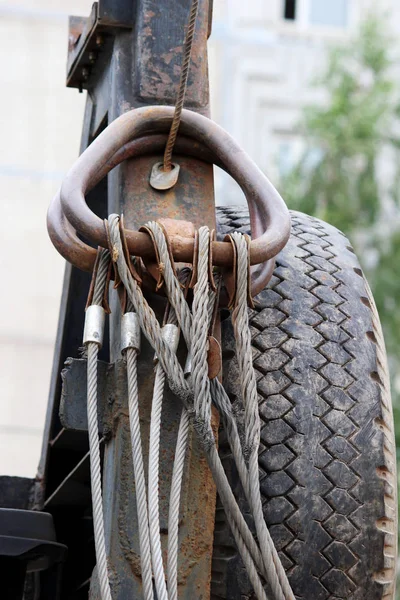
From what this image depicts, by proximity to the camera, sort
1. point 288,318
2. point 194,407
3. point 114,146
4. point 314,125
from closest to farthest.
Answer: point 194,407, point 114,146, point 288,318, point 314,125

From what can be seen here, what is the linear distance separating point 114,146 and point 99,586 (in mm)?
882

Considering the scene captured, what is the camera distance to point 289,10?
1948 cm

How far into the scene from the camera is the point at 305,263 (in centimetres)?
296

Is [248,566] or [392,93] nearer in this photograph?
[248,566]

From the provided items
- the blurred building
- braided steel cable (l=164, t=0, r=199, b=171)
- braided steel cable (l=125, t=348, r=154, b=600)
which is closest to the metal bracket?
braided steel cable (l=164, t=0, r=199, b=171)

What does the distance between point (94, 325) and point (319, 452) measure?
57cm

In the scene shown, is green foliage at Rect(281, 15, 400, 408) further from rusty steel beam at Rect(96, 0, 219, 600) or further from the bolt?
rusty steel beam at Rect(96, 0, 219, 600)

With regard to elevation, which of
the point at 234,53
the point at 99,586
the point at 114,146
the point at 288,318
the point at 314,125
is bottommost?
the point at 99,586

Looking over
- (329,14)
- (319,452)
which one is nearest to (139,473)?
(319,452)

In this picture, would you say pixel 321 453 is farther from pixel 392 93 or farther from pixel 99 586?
pixel 392 93

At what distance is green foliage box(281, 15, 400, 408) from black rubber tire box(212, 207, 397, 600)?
11487 mm

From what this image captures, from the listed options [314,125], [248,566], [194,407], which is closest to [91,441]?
[194,407]

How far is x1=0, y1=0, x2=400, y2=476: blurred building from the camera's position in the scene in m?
17.0

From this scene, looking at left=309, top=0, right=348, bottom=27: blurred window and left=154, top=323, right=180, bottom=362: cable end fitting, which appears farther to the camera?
left=309, top=0, right=348, bottom=27: blurred window
